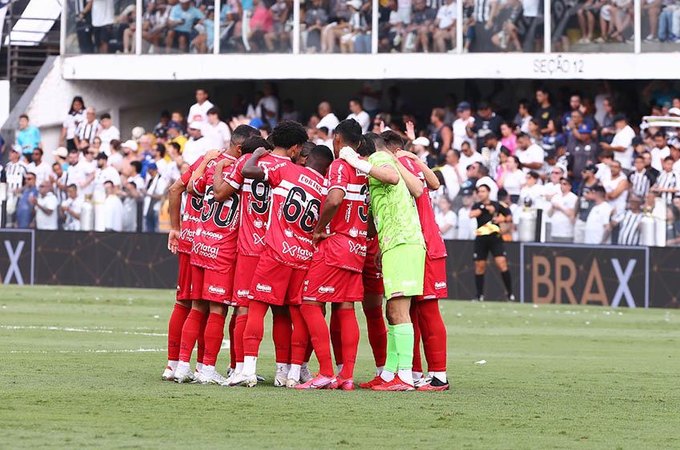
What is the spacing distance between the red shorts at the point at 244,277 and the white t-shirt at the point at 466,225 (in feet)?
47.1

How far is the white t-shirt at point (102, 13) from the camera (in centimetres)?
3388

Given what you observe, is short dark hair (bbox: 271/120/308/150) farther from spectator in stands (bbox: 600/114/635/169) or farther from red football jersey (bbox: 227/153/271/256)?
spectator in stands (bbox: 600/114/635/169)

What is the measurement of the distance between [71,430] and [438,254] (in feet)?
13.2

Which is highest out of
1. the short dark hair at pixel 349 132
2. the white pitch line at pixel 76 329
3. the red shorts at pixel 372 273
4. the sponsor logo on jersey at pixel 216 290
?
the short dark hair at pixel 349 132

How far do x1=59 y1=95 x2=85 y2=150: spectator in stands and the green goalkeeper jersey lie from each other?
22.1 meters

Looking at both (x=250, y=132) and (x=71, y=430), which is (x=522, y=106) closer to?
(x=250, y=132)

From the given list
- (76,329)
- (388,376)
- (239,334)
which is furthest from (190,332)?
(76,329)

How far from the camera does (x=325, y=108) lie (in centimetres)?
3083

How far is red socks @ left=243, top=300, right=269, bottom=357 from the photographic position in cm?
1163

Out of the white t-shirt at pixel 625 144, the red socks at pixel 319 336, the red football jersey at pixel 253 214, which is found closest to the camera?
the red socks at pixel 319 336

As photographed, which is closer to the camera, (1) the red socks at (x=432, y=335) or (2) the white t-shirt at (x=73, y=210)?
(1) the red socks at (x=432, y=335)

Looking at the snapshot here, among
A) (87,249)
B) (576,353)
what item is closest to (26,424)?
(576,353)

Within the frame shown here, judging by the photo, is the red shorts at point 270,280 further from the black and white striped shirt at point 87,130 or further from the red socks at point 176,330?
the black and white striped shirt at point 87,130

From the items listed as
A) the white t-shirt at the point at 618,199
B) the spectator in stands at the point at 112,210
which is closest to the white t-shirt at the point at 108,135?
the spectator in stands at the point at 112,210
